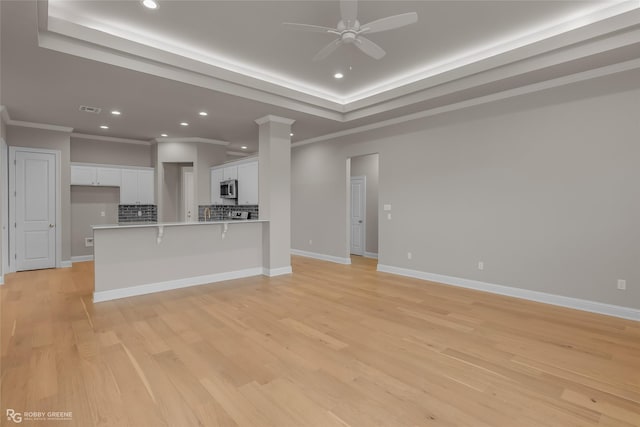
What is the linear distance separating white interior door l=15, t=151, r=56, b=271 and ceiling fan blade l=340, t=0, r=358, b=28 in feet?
21.7

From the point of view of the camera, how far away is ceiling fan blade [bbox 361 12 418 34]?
2.78m

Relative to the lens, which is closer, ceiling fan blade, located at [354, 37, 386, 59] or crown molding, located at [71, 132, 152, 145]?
→ ceiling fan blade, located at [354, 37, 386, 59]

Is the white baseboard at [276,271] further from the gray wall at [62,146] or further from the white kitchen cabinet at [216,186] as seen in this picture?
the gray wall at [62,146]

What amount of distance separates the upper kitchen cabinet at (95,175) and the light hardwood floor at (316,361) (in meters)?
3.49

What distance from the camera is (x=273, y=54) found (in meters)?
4.16

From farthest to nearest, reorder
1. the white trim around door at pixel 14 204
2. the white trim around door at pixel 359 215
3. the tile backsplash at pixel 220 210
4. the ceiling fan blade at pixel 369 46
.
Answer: the white trim around door at pixel 359 215, the tile backsplash at pixel 220 210, the white trim around door at pixel 14 204, the ceiling fan blade at pixel 369 46

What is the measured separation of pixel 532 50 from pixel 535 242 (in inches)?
95.0

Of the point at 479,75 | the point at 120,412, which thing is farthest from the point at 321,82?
the point at 120,412

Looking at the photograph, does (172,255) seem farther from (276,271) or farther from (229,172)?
(229,172)

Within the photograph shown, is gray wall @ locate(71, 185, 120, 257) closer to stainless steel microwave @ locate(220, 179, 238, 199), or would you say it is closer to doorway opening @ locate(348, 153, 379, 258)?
stainless steel microwave @ locate(220, 179, 238, 199)

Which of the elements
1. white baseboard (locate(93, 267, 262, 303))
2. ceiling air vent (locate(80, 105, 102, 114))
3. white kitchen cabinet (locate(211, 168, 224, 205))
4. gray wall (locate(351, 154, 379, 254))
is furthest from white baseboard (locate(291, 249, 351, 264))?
ceiling air vent (locate(80, 105, 102, 114))

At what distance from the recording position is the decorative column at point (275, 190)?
5.73 meters

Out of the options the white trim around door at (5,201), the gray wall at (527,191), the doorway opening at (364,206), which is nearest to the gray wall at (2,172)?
the white trim around door at (5,201)

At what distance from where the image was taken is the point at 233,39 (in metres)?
3.79
